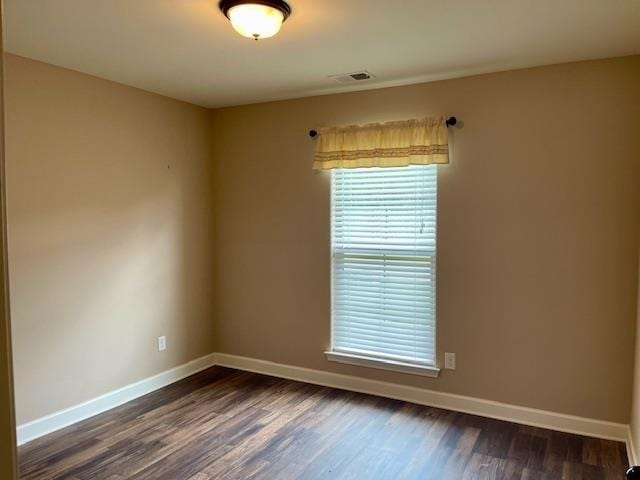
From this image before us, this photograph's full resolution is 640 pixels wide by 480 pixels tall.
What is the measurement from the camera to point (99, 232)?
338cm

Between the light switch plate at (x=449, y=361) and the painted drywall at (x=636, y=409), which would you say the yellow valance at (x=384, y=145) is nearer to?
the light switch plate at (x=449, y=361)

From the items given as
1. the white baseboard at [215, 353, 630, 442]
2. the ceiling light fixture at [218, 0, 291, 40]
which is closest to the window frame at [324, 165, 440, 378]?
the white baseboard at [215, 353, 630, 442]

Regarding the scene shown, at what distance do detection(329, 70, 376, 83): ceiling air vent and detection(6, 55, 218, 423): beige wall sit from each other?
1.45 metres

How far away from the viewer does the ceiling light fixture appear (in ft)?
6.92

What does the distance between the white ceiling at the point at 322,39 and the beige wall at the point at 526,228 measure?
210 mm

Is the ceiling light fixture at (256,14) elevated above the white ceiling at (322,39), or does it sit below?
below

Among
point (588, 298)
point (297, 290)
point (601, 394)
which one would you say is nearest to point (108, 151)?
point (297, 290)

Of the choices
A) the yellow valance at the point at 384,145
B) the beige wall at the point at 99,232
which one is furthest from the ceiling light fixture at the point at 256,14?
the beige wall at the point at 99,232

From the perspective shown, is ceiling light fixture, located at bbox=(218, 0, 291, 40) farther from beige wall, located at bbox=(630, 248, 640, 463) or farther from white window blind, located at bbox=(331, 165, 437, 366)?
beige wall, located at bbox=(630, 248, 640, 463)

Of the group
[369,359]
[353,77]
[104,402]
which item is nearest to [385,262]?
[369,359]

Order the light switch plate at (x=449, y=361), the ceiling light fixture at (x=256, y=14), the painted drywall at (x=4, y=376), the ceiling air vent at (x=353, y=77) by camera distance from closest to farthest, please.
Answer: the painted drywall at (x=4, y=376), the ceiling light fixture at (x=256, y=14), the ceiling air vent at (x=353, y=77), the light switch plate at (x=449, y=361)

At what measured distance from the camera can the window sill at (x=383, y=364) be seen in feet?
11.5

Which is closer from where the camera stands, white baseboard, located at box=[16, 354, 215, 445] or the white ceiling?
the white ceiling

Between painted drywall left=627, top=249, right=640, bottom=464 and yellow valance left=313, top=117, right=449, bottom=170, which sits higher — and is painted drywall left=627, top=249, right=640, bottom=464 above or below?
below
